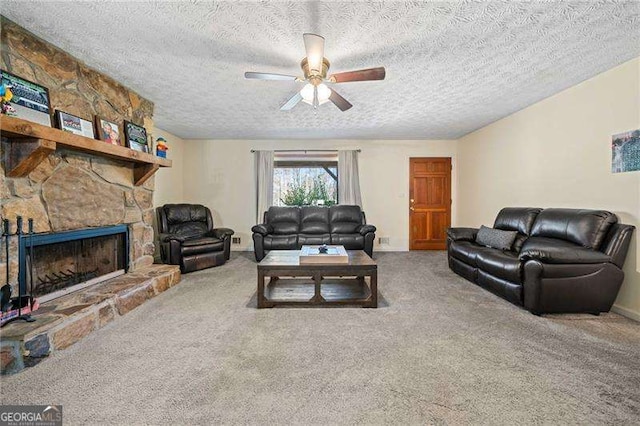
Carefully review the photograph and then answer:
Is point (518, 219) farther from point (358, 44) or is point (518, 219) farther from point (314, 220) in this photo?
point (314, 220)

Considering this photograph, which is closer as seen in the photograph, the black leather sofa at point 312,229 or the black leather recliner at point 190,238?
the black leather recliner at point 190,238

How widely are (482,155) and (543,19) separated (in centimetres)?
325

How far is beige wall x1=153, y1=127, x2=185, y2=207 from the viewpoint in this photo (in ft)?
15.6

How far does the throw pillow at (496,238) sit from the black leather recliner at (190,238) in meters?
3.84

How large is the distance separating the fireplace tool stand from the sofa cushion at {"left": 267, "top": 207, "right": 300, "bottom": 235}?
326 cm

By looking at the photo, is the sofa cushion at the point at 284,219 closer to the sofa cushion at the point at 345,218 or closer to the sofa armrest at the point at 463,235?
the sofa cushion at the point at 345,218

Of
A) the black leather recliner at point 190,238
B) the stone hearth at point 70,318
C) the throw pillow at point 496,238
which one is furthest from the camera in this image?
the black leather recliner at point 190,238

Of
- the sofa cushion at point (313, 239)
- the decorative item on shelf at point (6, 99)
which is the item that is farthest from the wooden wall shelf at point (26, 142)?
the sofa cushion at point (313, 239)

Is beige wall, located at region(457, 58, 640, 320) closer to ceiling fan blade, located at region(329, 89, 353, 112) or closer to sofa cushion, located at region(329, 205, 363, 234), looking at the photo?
sofa cushion, located at region(329, 205, 363, 234)

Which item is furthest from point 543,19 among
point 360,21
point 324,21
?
point 324,21

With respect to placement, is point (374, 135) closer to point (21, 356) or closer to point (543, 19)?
point (543, 19)

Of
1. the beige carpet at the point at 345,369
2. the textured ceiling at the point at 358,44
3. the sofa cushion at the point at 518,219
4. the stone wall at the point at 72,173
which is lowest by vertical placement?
the beige carpet at the point at 345,369

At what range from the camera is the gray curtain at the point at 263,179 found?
563cm

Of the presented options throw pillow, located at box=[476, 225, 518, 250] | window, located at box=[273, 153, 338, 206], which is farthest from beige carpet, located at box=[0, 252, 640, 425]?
window, located at box=[273, 153, 338, 206]
